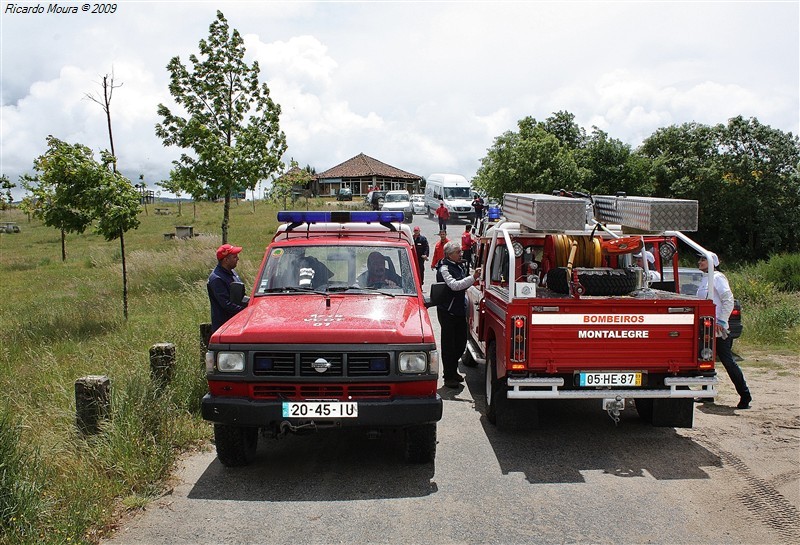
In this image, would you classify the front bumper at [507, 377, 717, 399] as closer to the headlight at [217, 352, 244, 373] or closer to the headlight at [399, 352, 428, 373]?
the headlight at [399, 352, 428, 373]

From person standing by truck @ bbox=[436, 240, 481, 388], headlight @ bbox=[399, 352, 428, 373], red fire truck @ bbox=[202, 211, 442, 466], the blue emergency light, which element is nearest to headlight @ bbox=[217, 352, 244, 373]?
red fire truck @ bbox=[202, 211, 442, 466]

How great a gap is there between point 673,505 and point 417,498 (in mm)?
2004

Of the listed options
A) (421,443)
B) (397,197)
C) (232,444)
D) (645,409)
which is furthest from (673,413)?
(397,197)

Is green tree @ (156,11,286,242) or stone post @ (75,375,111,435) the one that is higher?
green tree @ (156,11,286,242)

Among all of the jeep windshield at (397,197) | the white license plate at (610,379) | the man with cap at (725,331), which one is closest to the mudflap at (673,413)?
the white license plate at (610,379)

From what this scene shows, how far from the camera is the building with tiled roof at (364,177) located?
3083 inches

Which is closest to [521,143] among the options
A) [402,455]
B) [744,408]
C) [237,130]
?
[237,130]

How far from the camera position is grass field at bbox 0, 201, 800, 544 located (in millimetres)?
4984

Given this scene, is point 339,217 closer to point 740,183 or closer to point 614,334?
point 614,334

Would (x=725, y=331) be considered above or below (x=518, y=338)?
below

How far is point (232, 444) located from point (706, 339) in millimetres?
4531

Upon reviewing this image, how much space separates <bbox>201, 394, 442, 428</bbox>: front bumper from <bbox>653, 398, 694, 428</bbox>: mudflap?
2.81 m

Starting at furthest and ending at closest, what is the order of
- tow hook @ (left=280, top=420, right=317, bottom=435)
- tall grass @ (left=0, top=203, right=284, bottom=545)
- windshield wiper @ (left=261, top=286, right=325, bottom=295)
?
windshield wiper @ (left=261, top=286, right=325, bottom=295)
tow hook @ (left=280, top=420, right=317, bottom=435)
tall grass @ (left=0, top=203, right=284, bottom=545)

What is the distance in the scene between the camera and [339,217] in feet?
26.0
